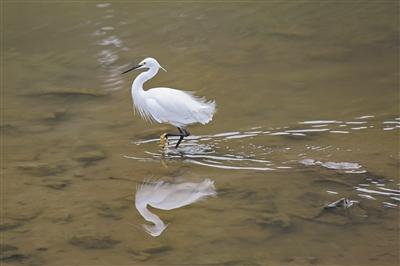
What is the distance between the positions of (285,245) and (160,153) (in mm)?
2264

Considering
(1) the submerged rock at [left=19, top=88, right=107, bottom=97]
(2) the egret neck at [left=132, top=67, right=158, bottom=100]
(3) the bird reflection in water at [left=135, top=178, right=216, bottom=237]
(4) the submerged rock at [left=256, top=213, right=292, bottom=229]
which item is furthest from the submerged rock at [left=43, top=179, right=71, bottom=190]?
(1) the submerged rock at [left=19, top=88, right=107, bottom=97]

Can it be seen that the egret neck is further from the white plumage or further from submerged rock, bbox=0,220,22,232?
submerged rock, bbox=0,220,22,232

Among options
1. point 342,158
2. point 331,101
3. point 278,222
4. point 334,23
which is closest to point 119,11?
point 334,23

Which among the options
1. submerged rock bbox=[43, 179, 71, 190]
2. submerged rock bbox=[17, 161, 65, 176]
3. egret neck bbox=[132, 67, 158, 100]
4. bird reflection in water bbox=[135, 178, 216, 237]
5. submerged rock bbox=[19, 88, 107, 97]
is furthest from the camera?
submerged rock bbox=[19, 88, 107, 97]

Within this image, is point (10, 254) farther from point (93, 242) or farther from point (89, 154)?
point (89, 154)

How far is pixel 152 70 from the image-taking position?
7.22 meters

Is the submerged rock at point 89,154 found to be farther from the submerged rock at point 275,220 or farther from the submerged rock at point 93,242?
the submerged rock at point 275,220

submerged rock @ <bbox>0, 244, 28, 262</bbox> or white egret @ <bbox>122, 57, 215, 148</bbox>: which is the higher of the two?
white egret @ <bbox>122, 57, 215, 148</bbox>

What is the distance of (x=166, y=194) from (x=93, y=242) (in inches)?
37.7

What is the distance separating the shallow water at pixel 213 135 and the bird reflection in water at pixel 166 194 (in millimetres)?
77

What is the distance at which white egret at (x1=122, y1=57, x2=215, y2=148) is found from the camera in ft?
23.1

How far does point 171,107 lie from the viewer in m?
7.04

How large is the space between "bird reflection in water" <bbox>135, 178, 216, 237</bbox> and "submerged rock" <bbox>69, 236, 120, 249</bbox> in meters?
0.34


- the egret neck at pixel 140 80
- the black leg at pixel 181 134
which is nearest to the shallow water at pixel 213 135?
the black leg at pixel 181 134
